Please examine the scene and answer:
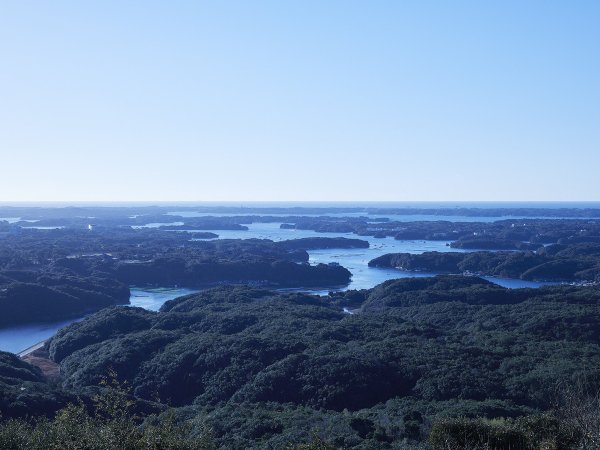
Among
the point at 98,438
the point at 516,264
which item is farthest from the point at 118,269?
the point at 98,438

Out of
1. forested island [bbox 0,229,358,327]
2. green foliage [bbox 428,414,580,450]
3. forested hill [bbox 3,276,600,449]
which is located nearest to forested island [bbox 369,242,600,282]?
forested island [bbox 0,229,358,327]

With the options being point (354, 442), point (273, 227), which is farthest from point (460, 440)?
point (273, 227)

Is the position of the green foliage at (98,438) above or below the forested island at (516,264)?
above

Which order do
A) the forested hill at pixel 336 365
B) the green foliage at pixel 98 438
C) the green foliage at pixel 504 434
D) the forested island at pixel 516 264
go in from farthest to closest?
1. the forested island at pixel 516 264
2. the forested hill at pixel 336 365
3. the green foliage at pixel 504 434
4. the green foliage at pixel 98 438

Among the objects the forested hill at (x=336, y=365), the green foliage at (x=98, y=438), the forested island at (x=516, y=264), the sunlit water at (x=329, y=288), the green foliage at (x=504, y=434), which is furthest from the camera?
the forested island at (x=516, y=264)

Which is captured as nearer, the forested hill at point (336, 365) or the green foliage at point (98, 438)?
the green foliage at point (98, 438)

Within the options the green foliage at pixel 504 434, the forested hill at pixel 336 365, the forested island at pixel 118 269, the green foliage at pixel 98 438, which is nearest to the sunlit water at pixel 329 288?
the forested island at pixel 118 269

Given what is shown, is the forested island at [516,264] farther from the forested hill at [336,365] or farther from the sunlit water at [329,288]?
the forested hill at [336,365]

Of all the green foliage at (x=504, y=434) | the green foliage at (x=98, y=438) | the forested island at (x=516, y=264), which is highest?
the green foliage at (x=98, y=438)

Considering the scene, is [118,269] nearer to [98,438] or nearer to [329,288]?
[329,288]

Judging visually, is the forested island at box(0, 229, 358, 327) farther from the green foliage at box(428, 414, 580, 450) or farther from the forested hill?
the green foliage at box(428, 414, 580, 450)
